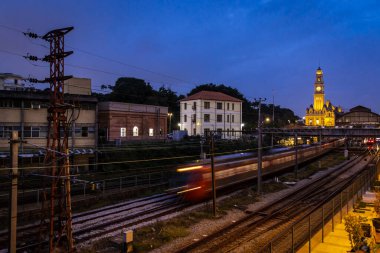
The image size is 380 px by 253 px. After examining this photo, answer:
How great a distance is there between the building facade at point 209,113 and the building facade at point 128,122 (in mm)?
14958

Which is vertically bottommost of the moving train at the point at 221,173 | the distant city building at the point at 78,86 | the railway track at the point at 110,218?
the railway track at the point at 110,218

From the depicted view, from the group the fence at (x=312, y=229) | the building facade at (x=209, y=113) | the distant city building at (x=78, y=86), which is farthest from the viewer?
the building facade at (x=209, y=113)

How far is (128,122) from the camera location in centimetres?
4788

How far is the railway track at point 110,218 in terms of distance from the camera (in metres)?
16.5

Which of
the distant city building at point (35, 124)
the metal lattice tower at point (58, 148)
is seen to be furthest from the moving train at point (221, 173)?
the distant city building at point (35, 124)

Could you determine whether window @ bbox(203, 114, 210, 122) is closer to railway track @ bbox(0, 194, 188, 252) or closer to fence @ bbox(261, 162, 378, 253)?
railway track @ bbox(0, 194, 188, 252)

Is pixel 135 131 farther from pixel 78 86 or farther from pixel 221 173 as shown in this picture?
pixel 221 173

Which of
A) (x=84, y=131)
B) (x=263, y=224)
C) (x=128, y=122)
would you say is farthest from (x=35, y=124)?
(x=263, y=224)

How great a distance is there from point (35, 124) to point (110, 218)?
20.2 metres

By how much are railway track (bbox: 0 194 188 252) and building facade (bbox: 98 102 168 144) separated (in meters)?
20.9

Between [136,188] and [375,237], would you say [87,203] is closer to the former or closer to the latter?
[136,188]

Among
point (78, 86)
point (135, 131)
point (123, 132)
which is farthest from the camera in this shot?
point (135, 131)

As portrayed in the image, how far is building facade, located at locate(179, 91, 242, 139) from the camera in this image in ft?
222

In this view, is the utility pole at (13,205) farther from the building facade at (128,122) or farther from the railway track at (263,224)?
the building facade at (128,122)
